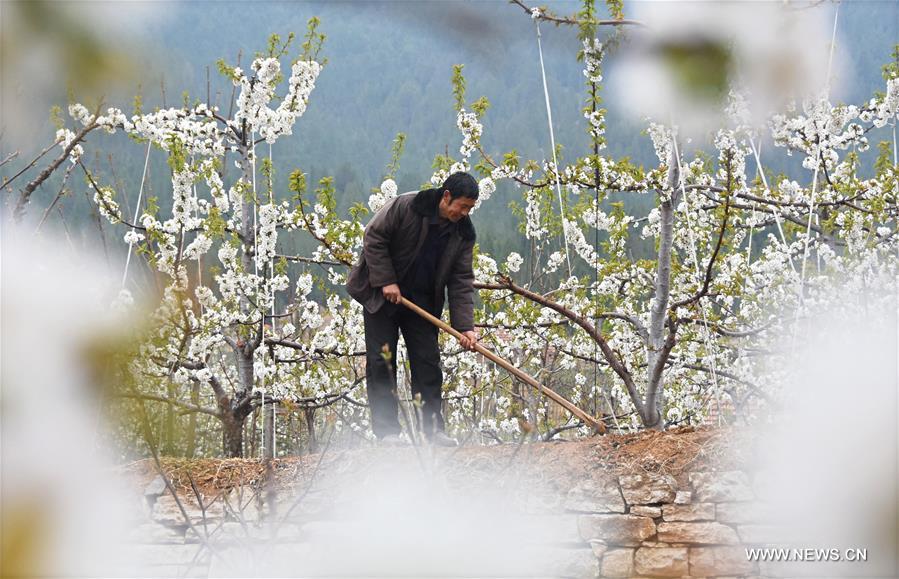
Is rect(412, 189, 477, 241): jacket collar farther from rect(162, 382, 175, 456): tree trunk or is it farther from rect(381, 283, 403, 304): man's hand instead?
rect(162, 382, 175, 456): tree trunk

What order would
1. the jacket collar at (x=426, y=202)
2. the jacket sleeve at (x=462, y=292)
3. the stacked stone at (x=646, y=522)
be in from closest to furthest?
1. the stacked stone at (x=646, y=522)
2. the jacket collar at (x=426, y=202)
3. the jacket sleeve at (x=462, y=292)

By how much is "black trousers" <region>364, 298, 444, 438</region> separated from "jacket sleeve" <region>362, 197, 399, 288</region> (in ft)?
0.75

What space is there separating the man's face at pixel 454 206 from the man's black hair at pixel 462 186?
20 mm

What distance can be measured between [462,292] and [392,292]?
40 centimetres

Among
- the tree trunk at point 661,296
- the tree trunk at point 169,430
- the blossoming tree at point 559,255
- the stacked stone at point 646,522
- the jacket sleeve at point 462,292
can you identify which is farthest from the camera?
the blossoming tree at point 559,255

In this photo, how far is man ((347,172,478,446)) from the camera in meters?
3.93

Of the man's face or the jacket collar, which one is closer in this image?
the man's face

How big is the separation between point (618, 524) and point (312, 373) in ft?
13.4

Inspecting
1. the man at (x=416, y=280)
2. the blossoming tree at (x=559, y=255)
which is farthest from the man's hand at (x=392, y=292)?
the blossoming tree at (x=559, y=255)

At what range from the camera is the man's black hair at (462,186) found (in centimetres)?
371

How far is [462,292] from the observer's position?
4168 millimetres

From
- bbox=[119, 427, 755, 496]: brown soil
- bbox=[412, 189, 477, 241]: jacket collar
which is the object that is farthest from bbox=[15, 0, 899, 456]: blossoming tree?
bbox=[412, 189, 477, 241]: jacket collar

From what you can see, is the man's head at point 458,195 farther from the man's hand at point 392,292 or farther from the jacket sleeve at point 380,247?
the man's hand at point 392,292

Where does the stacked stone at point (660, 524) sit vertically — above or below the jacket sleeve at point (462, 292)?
below
